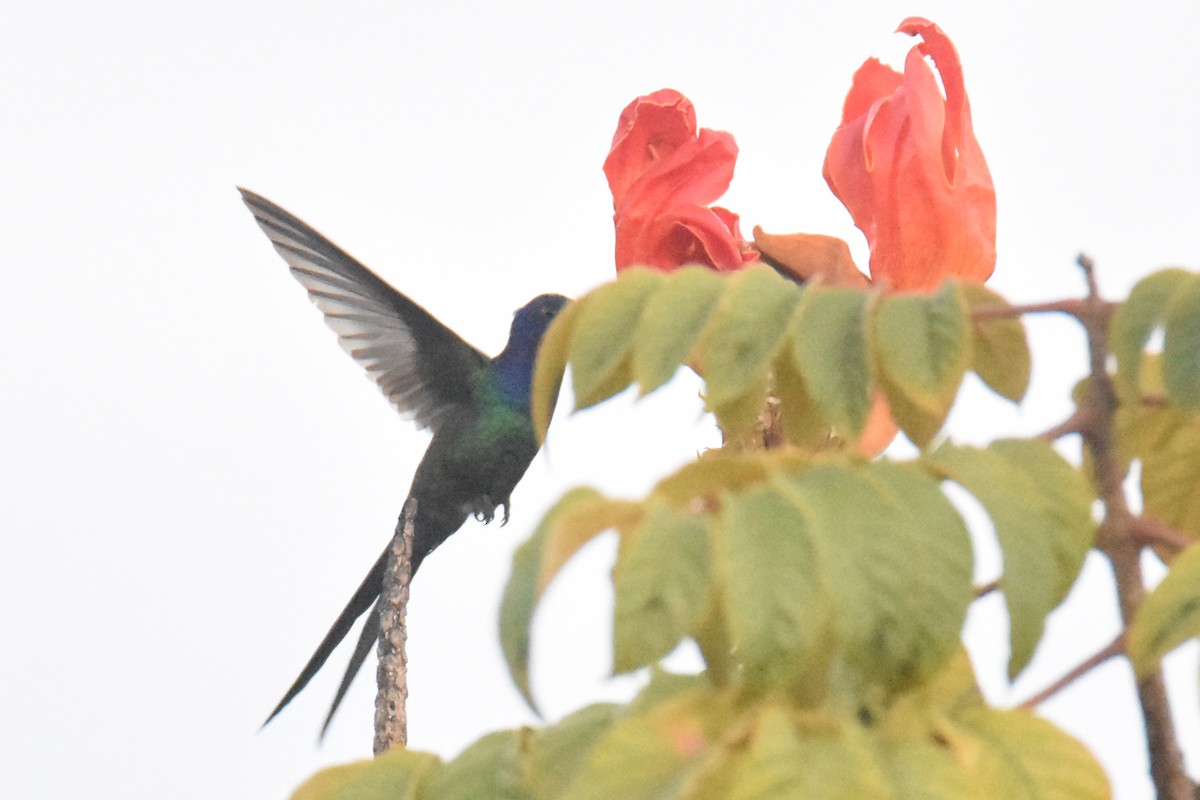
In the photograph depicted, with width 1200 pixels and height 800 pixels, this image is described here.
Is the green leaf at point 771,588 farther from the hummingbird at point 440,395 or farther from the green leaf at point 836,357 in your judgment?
the hummingbird at point 440,395

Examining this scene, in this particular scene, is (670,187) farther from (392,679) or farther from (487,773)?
(487,773)

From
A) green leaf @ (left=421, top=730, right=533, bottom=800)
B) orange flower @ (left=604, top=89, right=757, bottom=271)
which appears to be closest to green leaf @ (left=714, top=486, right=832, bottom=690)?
green leaf @ (left=421, top=730, right=533, bottom=800)

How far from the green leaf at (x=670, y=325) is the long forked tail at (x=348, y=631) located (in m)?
3.43

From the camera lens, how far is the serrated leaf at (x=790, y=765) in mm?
891

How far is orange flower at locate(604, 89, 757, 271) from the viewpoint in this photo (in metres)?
2.26

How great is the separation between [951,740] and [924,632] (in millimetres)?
100

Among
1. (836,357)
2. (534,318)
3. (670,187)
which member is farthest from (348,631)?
(836,357)

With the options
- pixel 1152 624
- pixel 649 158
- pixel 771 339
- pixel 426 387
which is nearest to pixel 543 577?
pixel 771 339

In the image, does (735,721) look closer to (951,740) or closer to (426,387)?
(951,740)

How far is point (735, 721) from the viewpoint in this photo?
989 millimetres

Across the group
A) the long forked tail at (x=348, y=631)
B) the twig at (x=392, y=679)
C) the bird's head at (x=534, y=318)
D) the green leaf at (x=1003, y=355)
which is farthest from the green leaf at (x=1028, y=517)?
the bird's head at (x=534, y=318)

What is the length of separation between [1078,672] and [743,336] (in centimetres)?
33

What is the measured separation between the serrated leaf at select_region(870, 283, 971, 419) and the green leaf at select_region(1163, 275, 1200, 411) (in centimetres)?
13

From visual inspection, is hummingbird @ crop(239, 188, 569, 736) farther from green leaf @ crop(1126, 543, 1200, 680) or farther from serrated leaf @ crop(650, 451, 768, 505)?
green leaf @ crop(1126, 543, 1200, 680)
